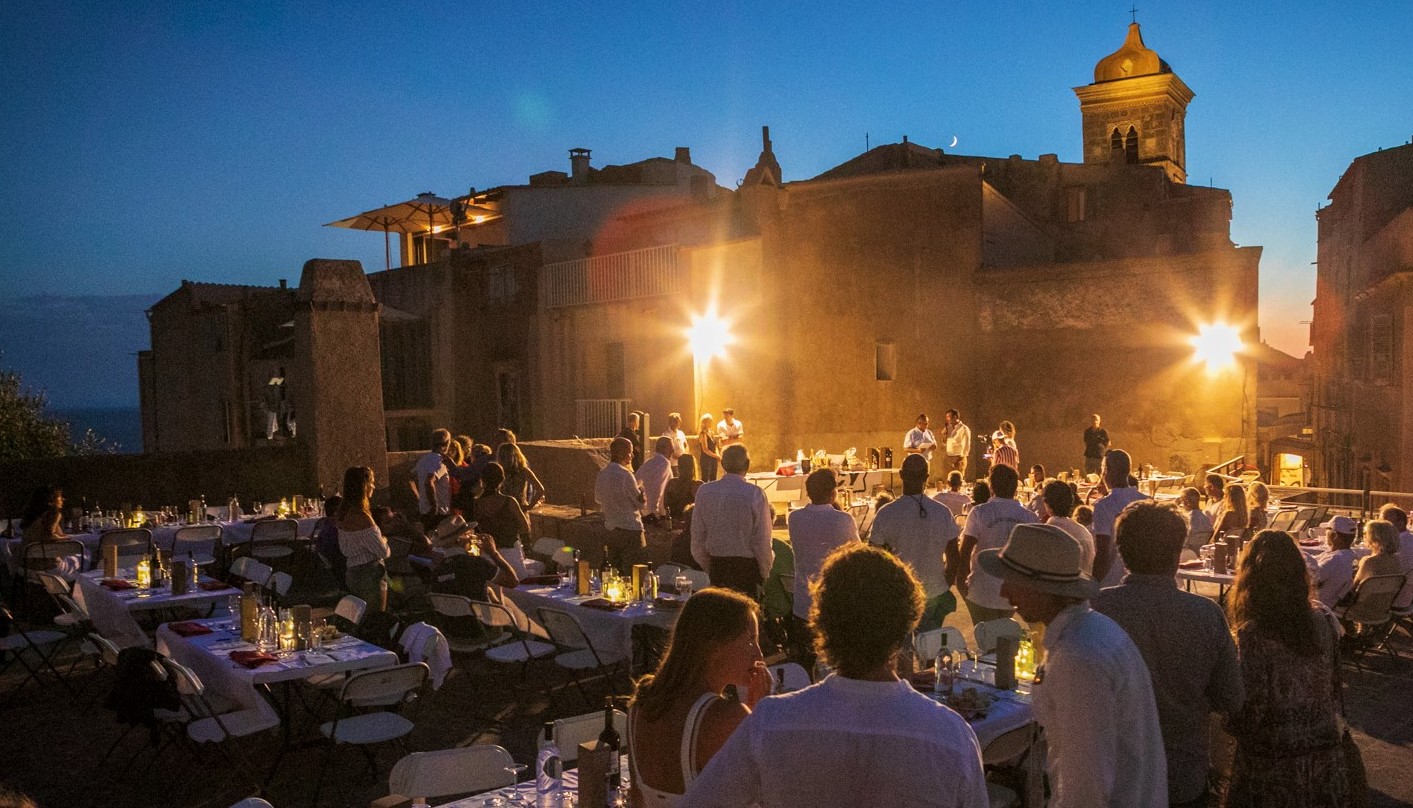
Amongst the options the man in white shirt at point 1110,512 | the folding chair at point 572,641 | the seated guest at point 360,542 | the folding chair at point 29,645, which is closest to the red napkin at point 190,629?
the seated guest at point 360,542

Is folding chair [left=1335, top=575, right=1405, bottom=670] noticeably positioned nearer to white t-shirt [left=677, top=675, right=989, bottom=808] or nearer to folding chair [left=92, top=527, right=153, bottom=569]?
→ white t-shirt [left=677, top=675, right=989, bottom=808]

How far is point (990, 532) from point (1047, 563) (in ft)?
12.7

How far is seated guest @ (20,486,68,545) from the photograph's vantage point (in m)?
10.0

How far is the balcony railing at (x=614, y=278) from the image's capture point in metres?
23.0

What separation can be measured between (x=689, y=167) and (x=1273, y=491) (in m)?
20.2

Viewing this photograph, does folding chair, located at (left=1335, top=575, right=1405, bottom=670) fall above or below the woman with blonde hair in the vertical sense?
below

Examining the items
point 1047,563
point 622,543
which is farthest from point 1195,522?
point 1047,563

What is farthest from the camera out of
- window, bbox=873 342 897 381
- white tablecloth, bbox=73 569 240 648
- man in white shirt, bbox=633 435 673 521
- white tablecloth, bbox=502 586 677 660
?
window, bbox=873 342 897 381

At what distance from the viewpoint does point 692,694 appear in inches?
125

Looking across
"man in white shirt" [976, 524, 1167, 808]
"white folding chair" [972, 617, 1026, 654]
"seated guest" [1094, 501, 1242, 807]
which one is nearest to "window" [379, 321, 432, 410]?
"white folding chair" [972, 617, 1026, 654]

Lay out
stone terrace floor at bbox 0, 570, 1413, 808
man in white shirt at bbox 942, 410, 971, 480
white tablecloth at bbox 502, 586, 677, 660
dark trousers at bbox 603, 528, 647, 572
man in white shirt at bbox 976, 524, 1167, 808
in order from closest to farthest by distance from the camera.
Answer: man in white shirt at bbox 976, 524, 1167, 808
stone terrace floor at bbox 0, 570, 1413, 808
white tablecloth at bbox 502, 586, 677, 660
dark trousers at bbox 603, 528, 647, 572
man in white shirt at bbox 942, 410, 971, 480

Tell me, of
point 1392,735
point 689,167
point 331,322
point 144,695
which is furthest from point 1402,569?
point 689,167

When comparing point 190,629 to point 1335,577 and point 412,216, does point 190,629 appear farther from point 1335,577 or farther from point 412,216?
point 412,216

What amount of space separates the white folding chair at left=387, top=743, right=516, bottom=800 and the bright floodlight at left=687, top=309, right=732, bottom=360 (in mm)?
17761
